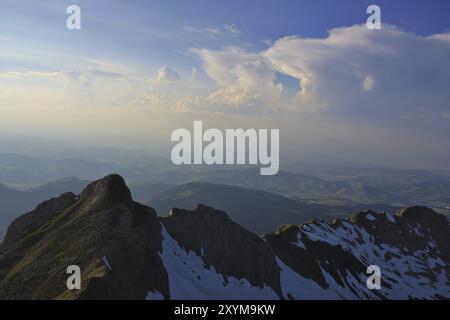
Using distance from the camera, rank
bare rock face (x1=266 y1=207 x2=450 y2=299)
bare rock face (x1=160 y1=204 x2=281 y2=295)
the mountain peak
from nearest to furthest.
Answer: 1. the mountain peak
2. bare rock face (x1=160 y1=204 x2=281 y2=295)
3. bare rock face (x1=266 y1=207 x2=450 y2=299)

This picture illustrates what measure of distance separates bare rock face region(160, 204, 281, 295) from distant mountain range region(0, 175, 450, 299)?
0.83ft

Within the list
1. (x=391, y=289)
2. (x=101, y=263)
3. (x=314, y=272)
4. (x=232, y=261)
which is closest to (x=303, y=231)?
(x=314, y=272)

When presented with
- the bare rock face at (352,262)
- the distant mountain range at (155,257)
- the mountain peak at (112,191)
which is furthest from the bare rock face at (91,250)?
the bare rock face at (352,262)

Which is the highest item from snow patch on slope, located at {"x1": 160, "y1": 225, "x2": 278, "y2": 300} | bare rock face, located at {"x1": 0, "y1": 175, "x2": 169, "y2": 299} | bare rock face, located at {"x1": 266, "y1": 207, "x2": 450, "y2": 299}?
bare rock face, located at {"x1": 0, "y1": 175, "x2": 169, "y2": 299}

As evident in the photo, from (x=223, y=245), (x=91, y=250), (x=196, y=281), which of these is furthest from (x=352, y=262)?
(x=91, y=250)

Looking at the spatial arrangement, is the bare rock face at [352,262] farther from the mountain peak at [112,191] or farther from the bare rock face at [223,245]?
the mountain peak at [112,191]

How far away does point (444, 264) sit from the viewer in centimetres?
19888

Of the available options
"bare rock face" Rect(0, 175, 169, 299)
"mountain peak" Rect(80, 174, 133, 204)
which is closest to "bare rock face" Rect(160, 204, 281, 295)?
"bare rock face" Rect(0, 175, 169, 299)

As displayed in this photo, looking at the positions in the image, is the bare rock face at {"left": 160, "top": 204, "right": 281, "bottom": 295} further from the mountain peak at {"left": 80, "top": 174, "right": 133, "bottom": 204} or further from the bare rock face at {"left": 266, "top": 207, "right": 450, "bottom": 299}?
the mountain peak at {"left": 80, "top": 174, "right": 133, "bottom": 204}

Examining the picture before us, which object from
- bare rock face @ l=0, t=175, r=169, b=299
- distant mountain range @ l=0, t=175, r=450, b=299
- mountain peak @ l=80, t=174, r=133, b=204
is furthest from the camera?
mountain peak @ l=80, t=174, r=133, b=204

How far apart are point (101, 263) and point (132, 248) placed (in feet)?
24.9

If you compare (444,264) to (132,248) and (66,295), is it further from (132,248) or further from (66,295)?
(66,295)

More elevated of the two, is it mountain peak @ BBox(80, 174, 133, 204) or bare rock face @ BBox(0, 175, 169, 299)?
mountain peak @ BBox(80, 174, 133, 204)

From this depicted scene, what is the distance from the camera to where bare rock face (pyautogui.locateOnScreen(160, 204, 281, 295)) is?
99.2 meters
